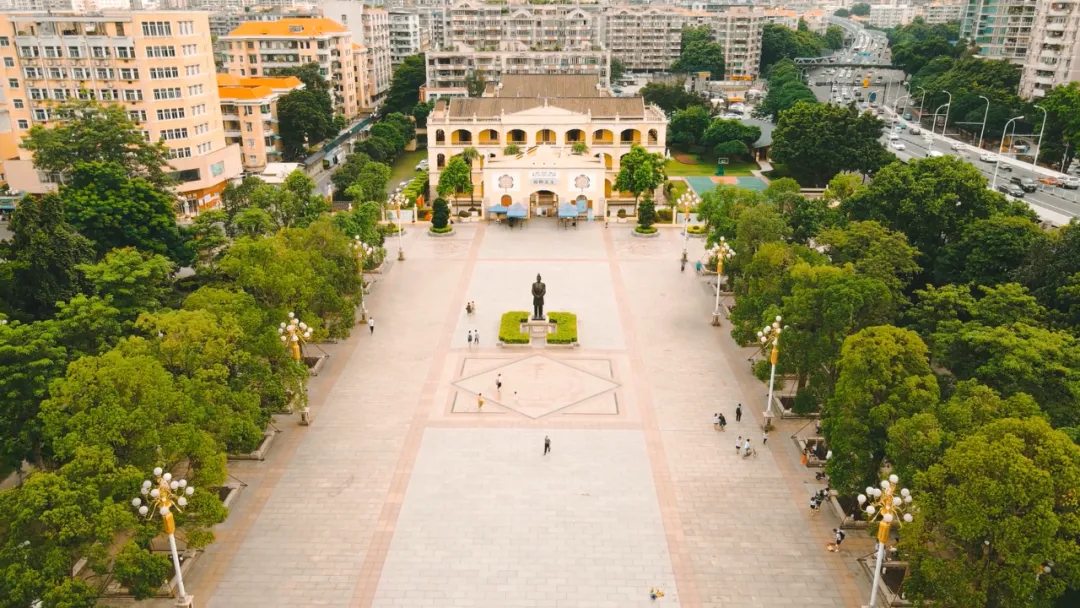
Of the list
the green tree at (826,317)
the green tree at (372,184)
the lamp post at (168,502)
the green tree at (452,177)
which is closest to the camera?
the lamp post at (168,502)

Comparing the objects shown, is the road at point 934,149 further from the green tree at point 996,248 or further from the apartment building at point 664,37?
the green tree at point 996,248

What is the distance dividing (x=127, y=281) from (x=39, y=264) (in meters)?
4.58

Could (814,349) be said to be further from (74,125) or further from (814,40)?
(814,40)

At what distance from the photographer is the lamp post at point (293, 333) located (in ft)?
120

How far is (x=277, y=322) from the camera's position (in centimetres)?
3669

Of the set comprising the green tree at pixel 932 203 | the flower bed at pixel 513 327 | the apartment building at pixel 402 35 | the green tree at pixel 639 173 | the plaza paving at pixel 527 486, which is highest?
the apartment building at pixel 402 35

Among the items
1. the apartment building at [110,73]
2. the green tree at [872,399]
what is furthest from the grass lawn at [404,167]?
the green tree at [872,399]

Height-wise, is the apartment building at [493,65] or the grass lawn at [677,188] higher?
the apartment building at [493,65]

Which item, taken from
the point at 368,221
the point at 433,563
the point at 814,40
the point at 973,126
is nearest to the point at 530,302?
the point at 368,221

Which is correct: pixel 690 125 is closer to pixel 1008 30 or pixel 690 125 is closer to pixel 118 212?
pixel 1008 30

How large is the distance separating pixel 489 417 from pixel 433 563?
1075 cm

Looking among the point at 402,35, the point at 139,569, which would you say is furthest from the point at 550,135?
the point at 402,35

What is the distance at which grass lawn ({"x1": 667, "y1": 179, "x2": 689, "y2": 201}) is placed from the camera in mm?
75406

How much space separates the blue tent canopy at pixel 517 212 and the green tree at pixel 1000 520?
4816 centimetres
